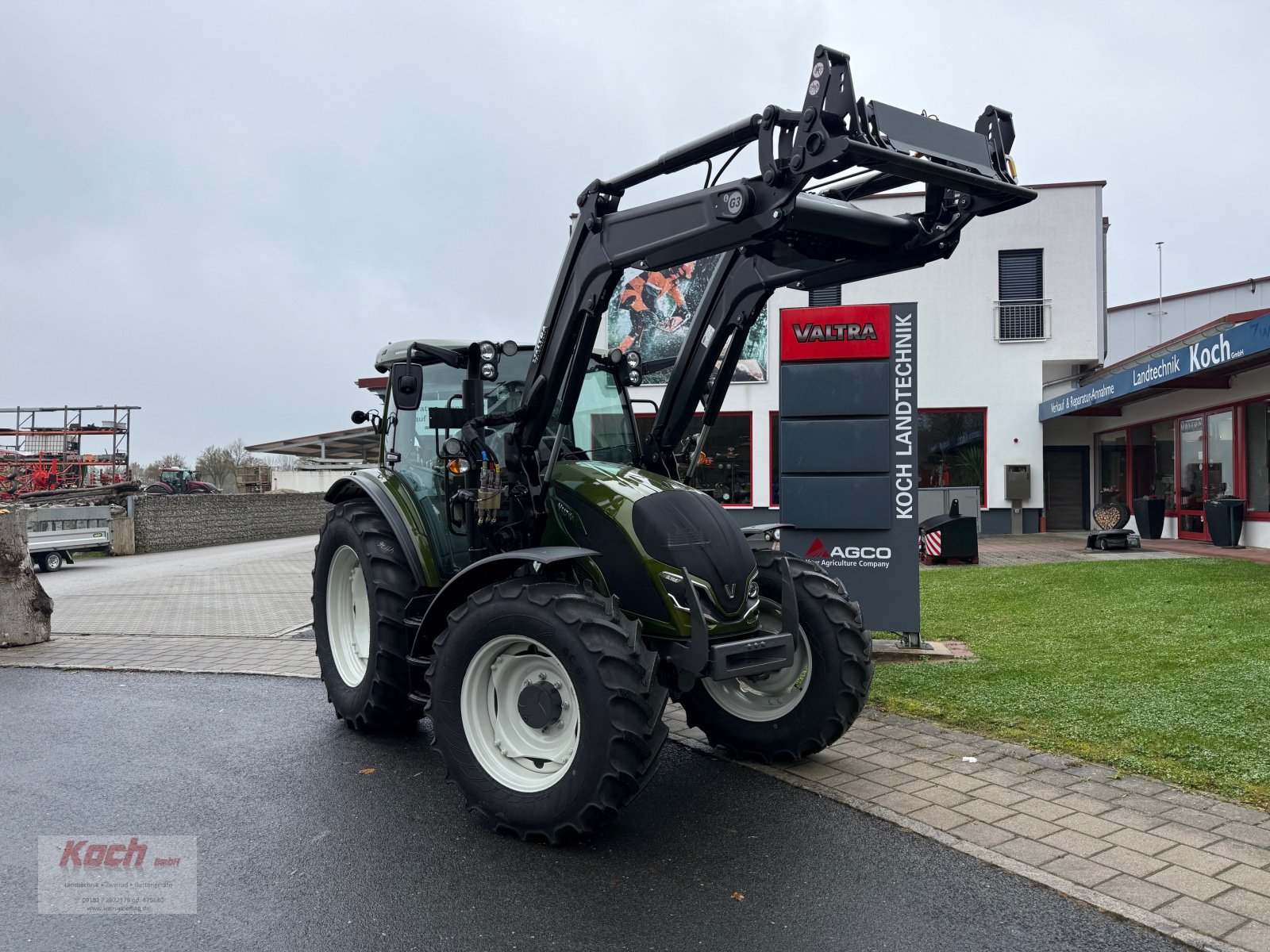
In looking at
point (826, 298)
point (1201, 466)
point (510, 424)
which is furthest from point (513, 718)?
point (826, 298)

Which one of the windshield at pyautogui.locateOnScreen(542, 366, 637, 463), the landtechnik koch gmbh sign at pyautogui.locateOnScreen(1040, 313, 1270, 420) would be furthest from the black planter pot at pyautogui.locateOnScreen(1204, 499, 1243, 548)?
the windshield at pyautogui.locateOnScreen(542, 366, 637, 463)

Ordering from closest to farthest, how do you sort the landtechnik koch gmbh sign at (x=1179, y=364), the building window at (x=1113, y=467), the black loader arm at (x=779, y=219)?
the black loader arm at (x=779, y=219) < the landtechnik koch gmbh sign at (x=1179, y=364) < the building window at (x=1113, y=467)

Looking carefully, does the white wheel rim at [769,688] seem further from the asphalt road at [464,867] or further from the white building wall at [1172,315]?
the white building wall at [1172,315]

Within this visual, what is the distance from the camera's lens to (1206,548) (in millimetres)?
16609

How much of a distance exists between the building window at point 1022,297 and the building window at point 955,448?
84.7 inches

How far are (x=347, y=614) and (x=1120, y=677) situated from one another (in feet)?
17.9

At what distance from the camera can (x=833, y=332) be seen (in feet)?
26.2

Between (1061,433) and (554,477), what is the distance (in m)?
22.6

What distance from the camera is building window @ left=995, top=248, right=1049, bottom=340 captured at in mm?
23359

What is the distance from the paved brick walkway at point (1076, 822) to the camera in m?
3.46

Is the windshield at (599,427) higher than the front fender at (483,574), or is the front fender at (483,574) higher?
the windshield at (599,427)

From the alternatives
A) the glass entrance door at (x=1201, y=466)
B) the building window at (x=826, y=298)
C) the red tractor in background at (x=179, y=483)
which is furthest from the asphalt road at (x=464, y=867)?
the red tractor in background at (x=179, y=483)

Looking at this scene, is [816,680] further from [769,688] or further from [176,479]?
[176,479]

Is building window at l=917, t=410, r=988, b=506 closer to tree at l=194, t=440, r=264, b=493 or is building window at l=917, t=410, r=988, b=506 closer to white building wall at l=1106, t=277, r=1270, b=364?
white building wall at l=1106, t=277, r=1270, b=364
